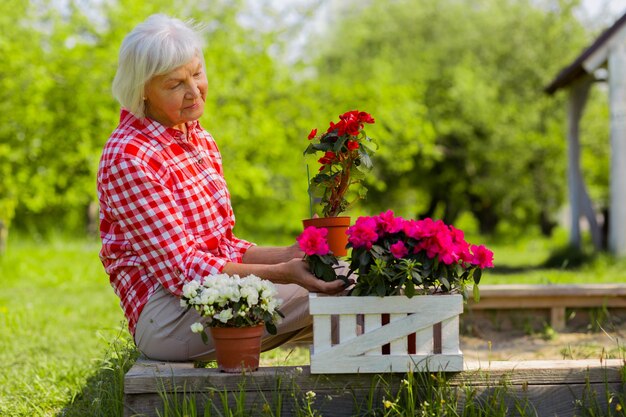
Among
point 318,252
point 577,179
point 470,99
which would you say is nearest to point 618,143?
point 577,179

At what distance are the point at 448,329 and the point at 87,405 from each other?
4.81ft

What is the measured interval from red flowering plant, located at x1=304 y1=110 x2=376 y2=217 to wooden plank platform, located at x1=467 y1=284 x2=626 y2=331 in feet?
7.01

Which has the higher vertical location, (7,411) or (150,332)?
(150,332)

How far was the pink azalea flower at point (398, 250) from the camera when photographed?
2.28 metres

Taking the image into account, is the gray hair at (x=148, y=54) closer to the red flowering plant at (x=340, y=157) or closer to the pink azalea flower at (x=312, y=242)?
the red flowering plant at (x=340, y=157)

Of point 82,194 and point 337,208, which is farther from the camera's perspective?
point 82,194

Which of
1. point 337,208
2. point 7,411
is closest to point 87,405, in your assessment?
point 7,411

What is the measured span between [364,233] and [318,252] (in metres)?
0.15

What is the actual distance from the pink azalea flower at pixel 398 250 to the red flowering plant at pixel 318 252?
7.2 inches

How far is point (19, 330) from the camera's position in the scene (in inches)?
198

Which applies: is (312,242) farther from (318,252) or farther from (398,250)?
(398,250)

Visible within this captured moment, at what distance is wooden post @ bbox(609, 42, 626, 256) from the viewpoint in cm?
838

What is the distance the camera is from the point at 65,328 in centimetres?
525

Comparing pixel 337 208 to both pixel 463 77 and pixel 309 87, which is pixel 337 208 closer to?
pixel 309 87
